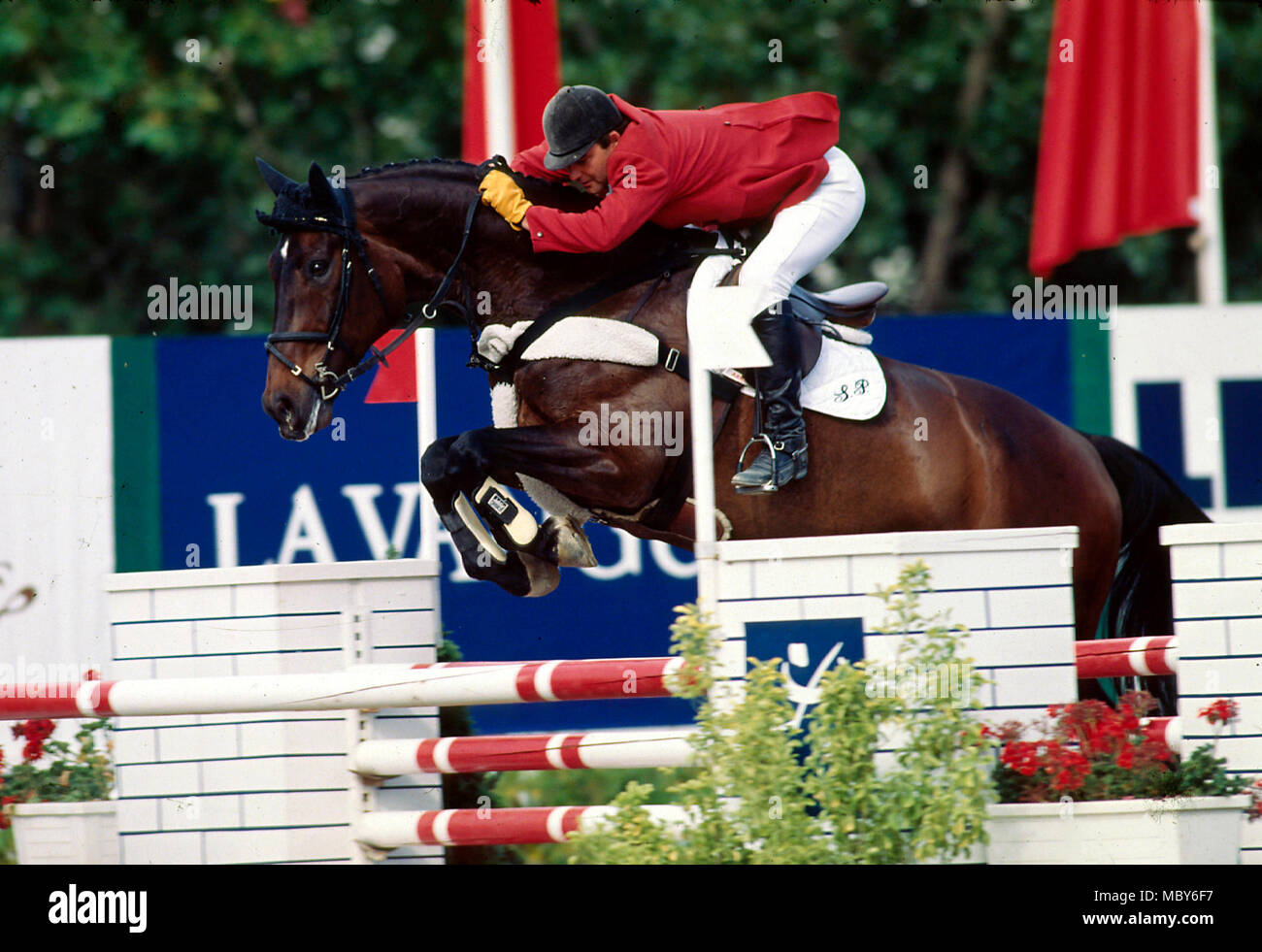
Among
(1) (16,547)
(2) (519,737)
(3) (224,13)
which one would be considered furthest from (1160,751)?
(3) (224,13)

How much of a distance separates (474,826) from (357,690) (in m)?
0.49

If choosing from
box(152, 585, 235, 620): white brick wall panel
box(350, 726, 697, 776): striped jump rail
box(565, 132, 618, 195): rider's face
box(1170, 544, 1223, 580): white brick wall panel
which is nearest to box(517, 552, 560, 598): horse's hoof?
box(350, 726, 697, 776): striped jump rail

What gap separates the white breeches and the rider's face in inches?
16.8

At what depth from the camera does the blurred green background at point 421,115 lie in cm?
855

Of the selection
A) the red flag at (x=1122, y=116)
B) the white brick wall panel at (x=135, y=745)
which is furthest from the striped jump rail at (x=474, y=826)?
the red flag at (x=1122, y=116)

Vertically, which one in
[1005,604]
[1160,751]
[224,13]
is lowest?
[1160,751]

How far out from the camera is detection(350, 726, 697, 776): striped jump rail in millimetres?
3480

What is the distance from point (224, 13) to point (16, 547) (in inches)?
158

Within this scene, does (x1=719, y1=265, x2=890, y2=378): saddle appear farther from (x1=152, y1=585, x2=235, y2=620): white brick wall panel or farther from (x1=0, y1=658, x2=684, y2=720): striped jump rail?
(x1=152, y1=585, x2=235, y2=620): white brick wall panel

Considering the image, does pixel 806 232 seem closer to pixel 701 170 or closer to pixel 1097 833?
pixel 701 170

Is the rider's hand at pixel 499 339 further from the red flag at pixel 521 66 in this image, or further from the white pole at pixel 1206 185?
the white pole at pixel 1206 185

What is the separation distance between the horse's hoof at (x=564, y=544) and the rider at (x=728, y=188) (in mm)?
466

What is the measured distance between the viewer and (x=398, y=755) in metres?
3.78
